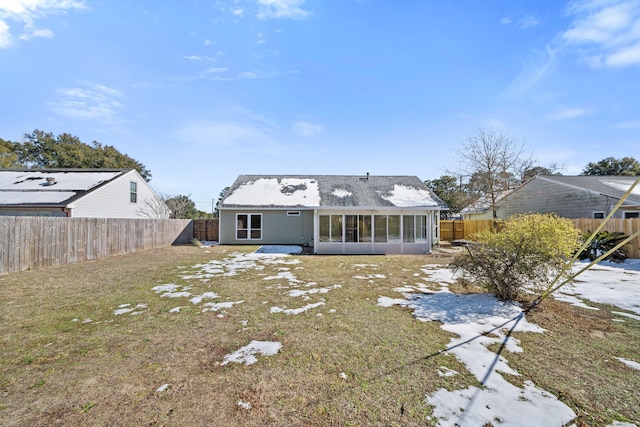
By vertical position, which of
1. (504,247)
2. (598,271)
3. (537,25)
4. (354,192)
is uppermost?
(537,25)

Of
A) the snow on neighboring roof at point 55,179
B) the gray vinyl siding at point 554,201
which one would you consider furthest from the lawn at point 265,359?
the snow on neighboring roof at point 55,179

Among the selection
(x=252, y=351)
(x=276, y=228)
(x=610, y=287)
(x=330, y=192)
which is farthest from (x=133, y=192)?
(x=610, y=287)

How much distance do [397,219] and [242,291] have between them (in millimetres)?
10084

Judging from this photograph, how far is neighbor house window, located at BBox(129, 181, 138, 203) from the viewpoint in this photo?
63.8 ft

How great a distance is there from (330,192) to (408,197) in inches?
188

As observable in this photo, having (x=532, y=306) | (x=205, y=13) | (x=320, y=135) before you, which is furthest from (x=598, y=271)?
(x=205, y=13)

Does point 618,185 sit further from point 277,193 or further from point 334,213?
point 277,193

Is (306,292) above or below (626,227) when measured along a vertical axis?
below

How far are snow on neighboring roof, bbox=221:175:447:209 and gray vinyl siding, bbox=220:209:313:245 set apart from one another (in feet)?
2.34

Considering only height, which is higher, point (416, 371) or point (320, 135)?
point (320, 135)

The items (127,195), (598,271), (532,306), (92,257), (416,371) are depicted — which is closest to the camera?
(416,371)

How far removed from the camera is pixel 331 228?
47.0ft

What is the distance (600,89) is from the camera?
9211 mm

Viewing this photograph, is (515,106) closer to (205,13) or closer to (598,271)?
(598,271)
